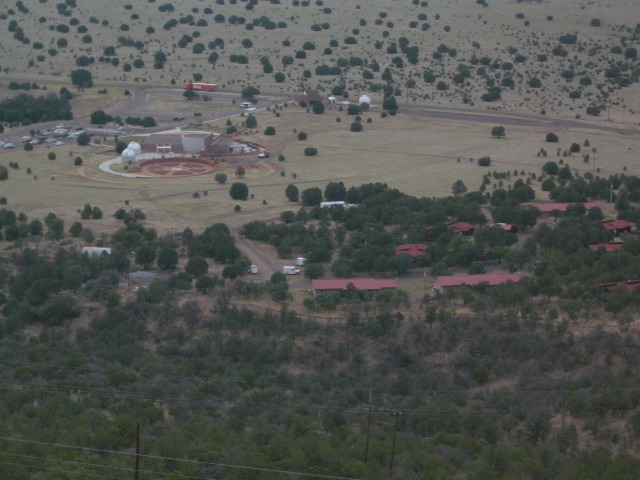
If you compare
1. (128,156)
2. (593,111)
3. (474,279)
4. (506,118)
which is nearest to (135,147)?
(128,156)

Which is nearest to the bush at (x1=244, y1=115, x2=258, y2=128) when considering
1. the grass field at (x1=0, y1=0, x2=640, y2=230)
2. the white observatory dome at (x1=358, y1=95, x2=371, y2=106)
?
the grass field at (x1=0, y1=0, x2=640, y2=230)

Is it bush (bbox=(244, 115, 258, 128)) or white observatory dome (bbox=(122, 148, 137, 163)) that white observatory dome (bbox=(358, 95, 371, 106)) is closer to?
bush (bbox=(244, 115, 258, 128))

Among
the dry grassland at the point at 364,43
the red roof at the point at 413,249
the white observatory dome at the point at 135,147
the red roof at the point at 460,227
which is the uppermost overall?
the dry grassland at the point at 364,43

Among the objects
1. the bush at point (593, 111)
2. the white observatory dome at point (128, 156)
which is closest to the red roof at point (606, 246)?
the white observatory dome at point (128, 156)

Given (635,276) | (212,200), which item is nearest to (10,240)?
(212,200)

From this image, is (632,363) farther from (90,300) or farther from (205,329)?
(90,300)

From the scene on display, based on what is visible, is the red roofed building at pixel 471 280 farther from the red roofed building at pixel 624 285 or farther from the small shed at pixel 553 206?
the small shed at pixel 553 206

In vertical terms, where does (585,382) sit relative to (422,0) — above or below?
below
